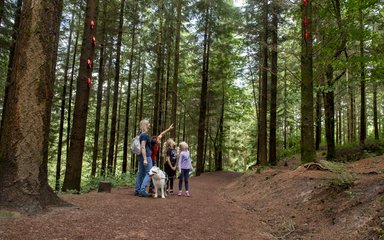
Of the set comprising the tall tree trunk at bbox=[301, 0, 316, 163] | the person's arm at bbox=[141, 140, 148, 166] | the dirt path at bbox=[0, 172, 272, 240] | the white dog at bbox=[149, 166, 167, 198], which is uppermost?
the tall tree trunk at bbox=[301, 0, 316, 163]

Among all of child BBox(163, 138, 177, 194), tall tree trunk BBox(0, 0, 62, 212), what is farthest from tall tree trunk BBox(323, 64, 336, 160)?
tall tree trunk BBox(0, 0, 62, 212)

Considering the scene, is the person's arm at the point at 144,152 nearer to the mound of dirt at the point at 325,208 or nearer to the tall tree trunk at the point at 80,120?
the tall tree trunk at the point at 80,120

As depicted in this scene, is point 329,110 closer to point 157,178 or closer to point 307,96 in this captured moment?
point 307,96

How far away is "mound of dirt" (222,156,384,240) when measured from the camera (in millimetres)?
4762

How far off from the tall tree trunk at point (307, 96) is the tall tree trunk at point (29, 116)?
25.6ft

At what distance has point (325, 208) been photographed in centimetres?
597

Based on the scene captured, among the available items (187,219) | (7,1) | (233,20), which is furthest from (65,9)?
(187,219)

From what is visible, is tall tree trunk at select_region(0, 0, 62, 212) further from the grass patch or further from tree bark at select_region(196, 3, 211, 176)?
tree bark at select_region(196, 3, 211, 176)

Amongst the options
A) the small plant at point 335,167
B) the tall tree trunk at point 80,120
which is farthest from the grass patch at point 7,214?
the small plant at point 335,167

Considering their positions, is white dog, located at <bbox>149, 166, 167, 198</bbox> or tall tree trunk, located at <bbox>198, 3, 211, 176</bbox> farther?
tall tree trunk, located at <bbox>198, 3, 211, 176</bbox>

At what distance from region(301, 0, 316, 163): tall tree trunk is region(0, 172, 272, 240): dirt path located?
4161mm

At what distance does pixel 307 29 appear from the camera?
10258 mm

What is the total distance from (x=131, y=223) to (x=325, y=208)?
3.70 m

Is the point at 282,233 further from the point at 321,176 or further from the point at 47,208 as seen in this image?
the point at 47,208
